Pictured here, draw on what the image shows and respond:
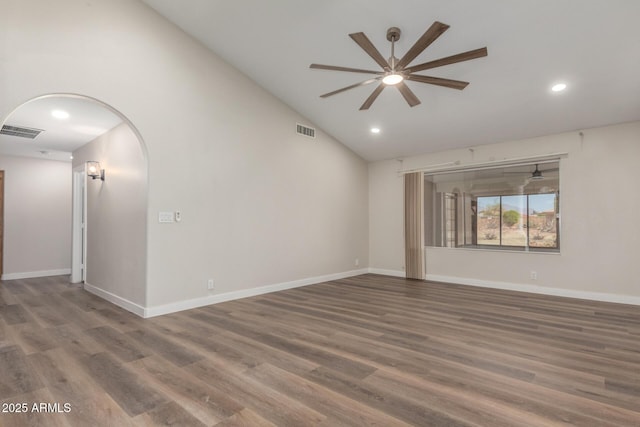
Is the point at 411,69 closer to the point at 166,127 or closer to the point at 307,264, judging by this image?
the point at 166,127

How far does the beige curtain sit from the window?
0.18m

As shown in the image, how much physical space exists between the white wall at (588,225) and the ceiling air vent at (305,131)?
3.10 metres

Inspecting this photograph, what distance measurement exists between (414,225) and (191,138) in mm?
4696

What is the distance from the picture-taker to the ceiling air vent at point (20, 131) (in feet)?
17.7

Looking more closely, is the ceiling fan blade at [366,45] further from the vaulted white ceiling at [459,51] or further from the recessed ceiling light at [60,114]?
the recessed ceiling light at [60,114]

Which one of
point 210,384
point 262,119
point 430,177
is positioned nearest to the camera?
point 210,384

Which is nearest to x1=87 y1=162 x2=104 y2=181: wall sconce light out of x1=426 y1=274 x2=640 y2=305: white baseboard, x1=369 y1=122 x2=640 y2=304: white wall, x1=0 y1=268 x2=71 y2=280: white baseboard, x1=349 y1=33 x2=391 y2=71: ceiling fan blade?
x1=0 y1=268 x2=71 y2=280: white baseboard

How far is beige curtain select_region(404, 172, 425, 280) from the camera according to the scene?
22.8 feet

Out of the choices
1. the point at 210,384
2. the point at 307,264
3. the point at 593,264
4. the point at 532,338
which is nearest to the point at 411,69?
the point at 532,338

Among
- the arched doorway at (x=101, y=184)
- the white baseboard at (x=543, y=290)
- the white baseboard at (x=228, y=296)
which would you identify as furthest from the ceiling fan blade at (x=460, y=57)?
the white baseboard at (x=543, y=290)

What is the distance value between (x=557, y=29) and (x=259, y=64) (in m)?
3.72

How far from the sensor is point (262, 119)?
553 cm

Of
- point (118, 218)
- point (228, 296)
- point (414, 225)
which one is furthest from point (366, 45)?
point (414, 225)

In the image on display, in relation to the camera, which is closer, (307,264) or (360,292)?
(360,292)
